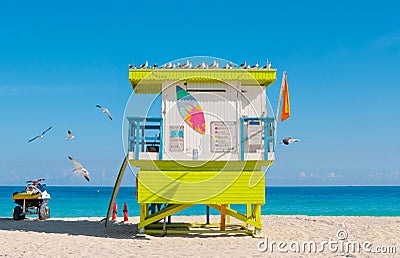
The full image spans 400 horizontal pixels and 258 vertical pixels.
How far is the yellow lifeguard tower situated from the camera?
48.2ft

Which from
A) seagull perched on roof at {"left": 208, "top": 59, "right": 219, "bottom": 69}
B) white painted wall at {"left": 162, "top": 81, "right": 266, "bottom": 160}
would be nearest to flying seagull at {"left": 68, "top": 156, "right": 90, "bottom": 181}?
white painted wall at {"left": 162, "top": 81, "right": 266, "bottom": 160}

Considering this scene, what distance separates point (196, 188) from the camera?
14664 millimetres

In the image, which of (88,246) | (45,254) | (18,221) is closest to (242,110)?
(88,246)

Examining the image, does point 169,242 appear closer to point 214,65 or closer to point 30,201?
point 214,65

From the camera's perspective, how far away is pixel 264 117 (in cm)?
1481

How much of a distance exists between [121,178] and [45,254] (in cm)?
570

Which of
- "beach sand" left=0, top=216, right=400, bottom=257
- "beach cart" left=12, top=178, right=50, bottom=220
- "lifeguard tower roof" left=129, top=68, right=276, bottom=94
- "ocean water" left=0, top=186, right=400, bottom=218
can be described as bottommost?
"ocean water" left=0, top=186, right=400, bottom=218

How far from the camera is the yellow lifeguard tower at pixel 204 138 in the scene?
1470 cm

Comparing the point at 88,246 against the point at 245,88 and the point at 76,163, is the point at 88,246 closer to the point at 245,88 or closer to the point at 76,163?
the point at 76,163

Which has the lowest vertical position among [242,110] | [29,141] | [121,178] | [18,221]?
[18,221]

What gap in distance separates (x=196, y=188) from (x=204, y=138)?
58.9 inches

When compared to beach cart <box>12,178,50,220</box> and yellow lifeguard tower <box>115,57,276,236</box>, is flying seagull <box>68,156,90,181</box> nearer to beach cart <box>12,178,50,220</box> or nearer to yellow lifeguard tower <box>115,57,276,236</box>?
yellow lifeguard tower <box>115,57,276,236</box>

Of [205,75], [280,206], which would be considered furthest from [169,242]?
[280,206]

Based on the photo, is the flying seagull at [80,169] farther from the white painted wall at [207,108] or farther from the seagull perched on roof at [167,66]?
the seagull perched on roof at [167,66]
